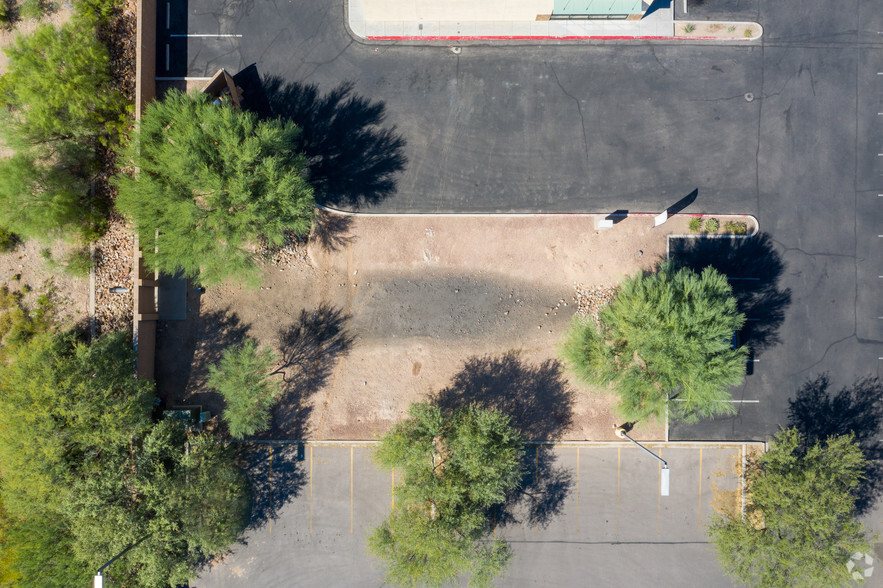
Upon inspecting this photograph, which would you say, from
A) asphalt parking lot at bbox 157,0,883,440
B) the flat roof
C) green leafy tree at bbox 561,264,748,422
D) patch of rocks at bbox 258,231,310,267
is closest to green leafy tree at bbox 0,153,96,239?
asphalt parking lot at bbox 157,0,883,440

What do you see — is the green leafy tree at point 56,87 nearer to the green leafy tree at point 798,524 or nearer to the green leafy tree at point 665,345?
the green leafy tree at point 665,345

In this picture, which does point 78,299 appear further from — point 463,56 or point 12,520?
point 463,56

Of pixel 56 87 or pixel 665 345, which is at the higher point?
pixel 56 87

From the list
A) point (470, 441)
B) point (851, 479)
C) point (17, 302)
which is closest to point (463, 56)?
point (470, 441)

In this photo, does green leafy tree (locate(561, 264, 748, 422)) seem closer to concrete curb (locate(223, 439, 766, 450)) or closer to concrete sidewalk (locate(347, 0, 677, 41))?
concrete curb (locate(223, 439, 766, 450))

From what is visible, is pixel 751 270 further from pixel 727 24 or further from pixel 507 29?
pixel 507 29

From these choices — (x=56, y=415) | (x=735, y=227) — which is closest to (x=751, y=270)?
(x=735, y=227)
